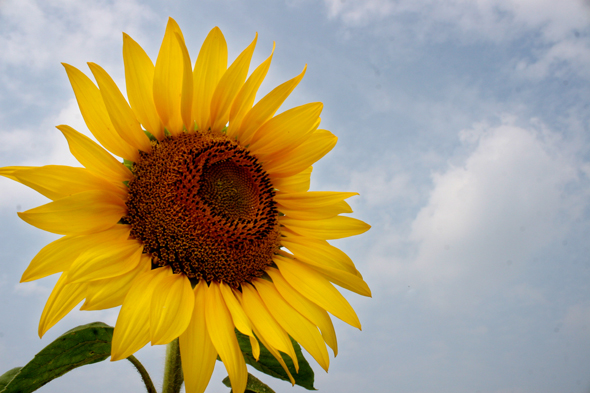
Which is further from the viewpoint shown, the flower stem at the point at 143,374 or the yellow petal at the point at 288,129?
the yellow petal at the point at 288,129

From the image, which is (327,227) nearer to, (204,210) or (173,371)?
(204,210)

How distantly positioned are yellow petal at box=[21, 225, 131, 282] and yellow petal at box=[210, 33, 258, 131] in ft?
3.02

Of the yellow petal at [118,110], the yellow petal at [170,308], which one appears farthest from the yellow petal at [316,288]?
the yellow petal at [118,110]

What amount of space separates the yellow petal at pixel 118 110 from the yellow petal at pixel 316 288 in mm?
1005

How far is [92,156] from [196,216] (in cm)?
55

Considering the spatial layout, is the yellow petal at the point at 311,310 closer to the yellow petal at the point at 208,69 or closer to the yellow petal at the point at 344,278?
the yellow petal at the point at 344,278

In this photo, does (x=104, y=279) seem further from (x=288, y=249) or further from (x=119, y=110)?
(x=288, y=249)

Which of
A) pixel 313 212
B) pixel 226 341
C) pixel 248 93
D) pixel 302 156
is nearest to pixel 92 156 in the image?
pixel 248 93

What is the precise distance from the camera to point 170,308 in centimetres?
183

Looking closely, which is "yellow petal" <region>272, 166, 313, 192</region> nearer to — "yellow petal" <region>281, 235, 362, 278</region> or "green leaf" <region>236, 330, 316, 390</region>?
"yellow petal" <region>281, 235, 362, 278</region>

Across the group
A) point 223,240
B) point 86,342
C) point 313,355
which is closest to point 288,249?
point 223,240

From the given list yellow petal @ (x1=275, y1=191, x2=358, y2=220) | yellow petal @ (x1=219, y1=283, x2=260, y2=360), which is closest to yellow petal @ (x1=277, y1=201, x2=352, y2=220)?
yellow petal @ (x1=275, y1=191, x2=358, y2=220)

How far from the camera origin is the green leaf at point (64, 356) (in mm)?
1947

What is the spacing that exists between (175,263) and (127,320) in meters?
0.42
